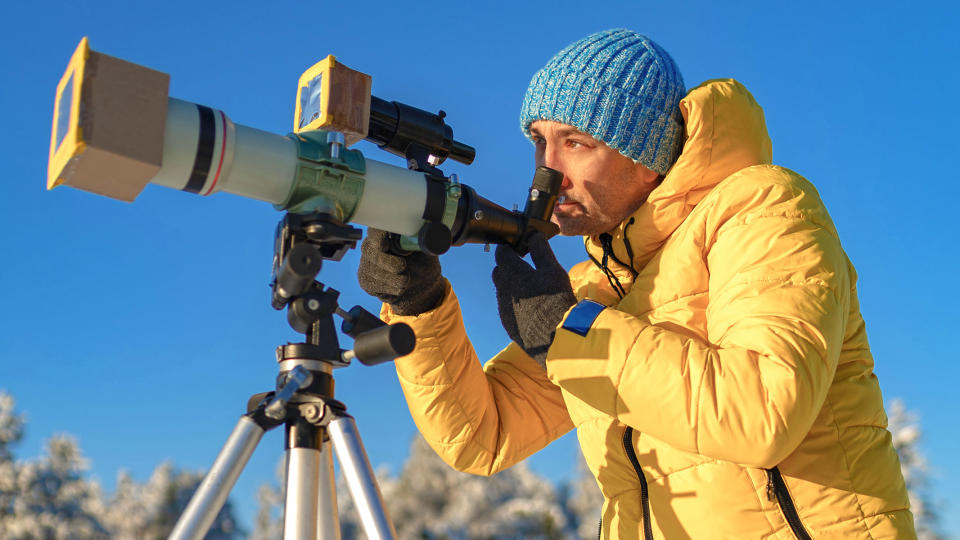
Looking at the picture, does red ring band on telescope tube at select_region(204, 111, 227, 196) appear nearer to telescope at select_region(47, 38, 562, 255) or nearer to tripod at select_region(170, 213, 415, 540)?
telescope at select_region(47, 38, 562, 255)

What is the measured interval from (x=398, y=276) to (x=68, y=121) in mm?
1156

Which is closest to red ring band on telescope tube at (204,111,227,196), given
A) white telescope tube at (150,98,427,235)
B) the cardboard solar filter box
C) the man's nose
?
white telescope tube at (150,98,427,235)

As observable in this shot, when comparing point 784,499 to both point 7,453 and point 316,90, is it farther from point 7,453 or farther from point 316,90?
point 7,453

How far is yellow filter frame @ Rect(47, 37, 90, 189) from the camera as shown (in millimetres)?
1615

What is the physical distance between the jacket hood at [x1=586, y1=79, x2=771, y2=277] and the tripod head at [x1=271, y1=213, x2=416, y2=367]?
1.07 metres

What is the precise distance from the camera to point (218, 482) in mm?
1567

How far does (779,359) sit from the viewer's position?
188cm

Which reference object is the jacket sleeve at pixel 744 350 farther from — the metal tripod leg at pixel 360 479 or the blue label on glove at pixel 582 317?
the metal tripod leg at pixel 360 479

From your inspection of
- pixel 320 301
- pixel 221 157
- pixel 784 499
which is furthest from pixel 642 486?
pixel 221 157

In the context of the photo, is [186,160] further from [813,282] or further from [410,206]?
[813,282]

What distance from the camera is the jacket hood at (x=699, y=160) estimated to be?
252 cm

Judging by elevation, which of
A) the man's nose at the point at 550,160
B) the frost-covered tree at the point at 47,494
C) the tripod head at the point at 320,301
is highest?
the frost-covered tree at the point at 47,494

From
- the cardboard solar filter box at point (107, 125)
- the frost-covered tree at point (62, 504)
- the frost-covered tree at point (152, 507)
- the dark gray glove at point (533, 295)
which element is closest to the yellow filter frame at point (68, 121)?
the cardboard solar filter box at point (107, 125)

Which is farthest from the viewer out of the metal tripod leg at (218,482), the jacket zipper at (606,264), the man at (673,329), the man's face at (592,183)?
the man's face at (592,183)
